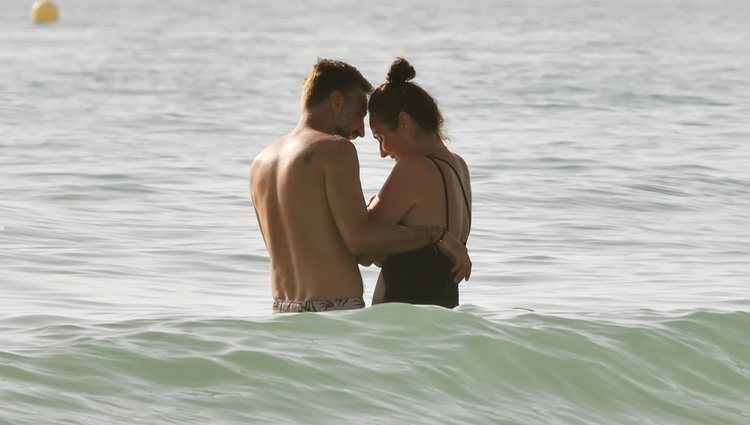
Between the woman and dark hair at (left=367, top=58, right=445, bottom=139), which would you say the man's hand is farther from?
dark hair at (left=367, top=58, right=445, bottom=139)

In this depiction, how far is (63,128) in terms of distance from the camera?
55.0 feet

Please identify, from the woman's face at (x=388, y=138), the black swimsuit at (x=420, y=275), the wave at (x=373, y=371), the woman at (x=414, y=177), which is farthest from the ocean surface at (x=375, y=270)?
the woman's face at (x=388, y=138)

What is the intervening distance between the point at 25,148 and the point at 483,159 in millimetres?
4766

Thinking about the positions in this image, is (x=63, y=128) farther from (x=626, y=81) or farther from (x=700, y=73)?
(x=700, y=73)

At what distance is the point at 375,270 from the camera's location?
27.1 feet

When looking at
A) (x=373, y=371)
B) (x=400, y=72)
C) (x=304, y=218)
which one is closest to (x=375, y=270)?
(x=373, y=371)

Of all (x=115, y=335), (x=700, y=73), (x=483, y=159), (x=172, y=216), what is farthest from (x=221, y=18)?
(x=115, y=335)

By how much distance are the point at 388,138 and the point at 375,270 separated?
3187mm

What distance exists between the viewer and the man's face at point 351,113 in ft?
16.8

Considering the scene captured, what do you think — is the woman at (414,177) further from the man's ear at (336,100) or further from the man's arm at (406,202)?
the man's ear at (336,100)

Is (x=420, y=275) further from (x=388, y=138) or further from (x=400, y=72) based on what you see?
(x=400, y=72)

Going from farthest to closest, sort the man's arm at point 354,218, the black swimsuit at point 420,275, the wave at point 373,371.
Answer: the black swimsuit at point 420,275 → the man's arm at point 354,218 → the wave at point 373,371

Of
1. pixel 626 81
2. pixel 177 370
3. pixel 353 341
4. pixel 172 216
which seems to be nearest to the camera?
pixel 177 370

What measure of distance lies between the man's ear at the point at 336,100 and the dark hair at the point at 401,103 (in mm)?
104
